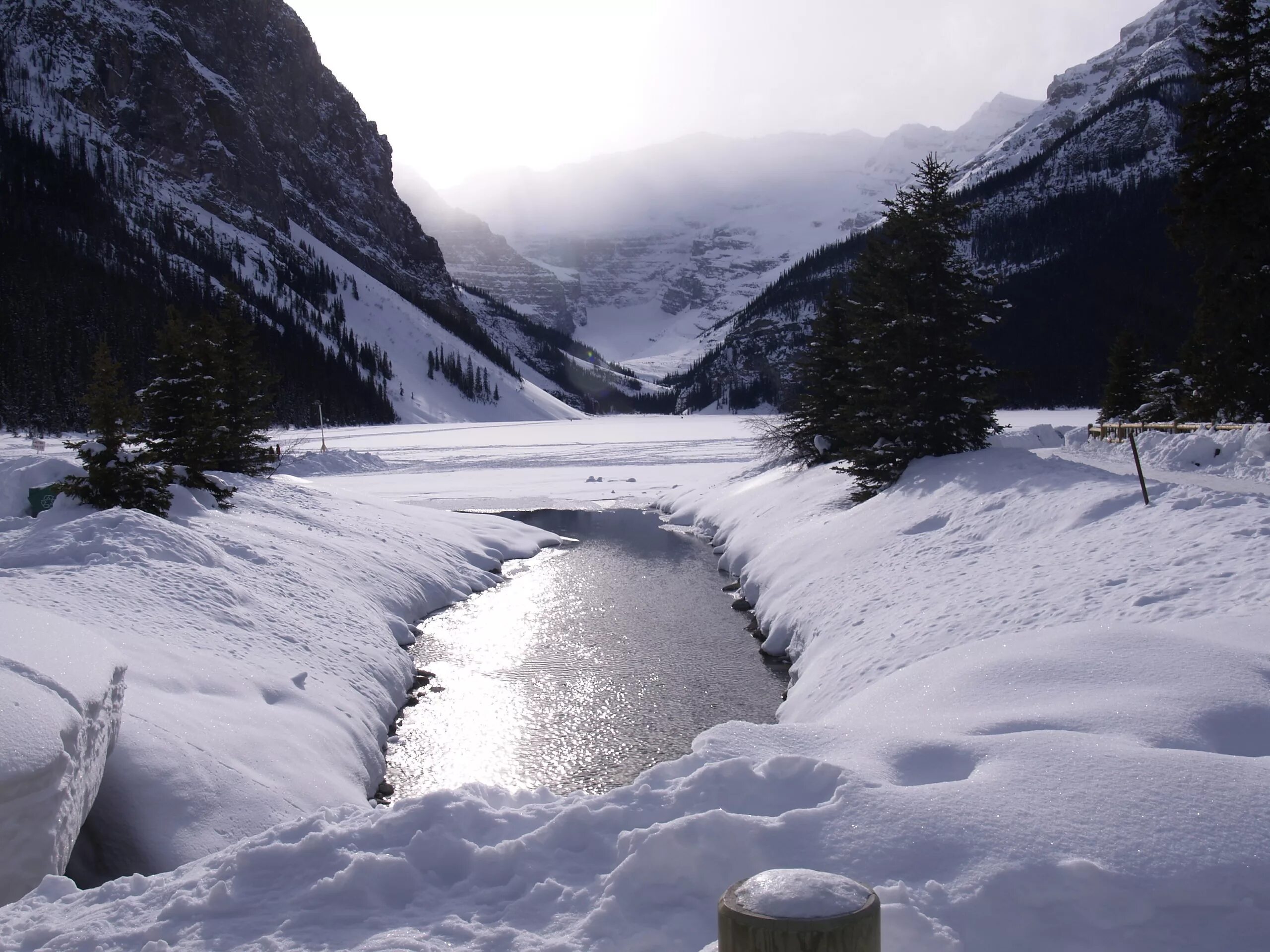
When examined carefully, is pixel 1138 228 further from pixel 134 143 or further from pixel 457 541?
pixel 134 143

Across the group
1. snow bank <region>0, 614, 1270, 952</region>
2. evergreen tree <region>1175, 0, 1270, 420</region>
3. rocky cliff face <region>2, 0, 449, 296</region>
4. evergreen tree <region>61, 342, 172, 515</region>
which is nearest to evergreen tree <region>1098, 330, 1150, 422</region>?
evergreen tree <region>1175, 0, 1270, 420</region>

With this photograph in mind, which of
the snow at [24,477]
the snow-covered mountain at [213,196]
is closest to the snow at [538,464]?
the snow at [24,477]

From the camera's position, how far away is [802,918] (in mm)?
2602

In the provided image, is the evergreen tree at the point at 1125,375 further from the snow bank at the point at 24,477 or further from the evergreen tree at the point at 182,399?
the snow bank at the point at 24,477

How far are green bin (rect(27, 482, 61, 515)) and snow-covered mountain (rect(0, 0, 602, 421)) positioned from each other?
9840 cm

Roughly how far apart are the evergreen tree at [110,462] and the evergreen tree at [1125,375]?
4184 cm

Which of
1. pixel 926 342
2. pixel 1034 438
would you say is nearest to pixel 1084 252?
pixel 1034 438

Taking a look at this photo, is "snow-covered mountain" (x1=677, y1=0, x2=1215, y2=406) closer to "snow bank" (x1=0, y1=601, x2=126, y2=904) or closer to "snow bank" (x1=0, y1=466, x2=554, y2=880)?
"snow bank" (x1=0, y1=466, x2=554, y2=880)

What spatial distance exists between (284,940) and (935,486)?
1781 centimetres

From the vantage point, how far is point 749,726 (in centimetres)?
661

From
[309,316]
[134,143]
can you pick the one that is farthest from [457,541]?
[134,143]

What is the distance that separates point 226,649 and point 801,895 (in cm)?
1143

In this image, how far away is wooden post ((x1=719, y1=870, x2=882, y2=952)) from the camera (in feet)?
8.51

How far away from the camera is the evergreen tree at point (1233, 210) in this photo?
19.7m
